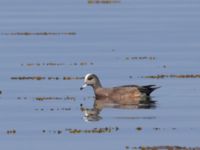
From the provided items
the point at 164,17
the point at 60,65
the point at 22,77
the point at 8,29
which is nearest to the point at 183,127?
the point at 22,77

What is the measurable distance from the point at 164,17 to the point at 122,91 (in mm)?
20140

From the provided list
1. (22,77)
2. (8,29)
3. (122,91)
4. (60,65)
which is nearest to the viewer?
(122,91)

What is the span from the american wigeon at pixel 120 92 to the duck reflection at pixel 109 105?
0.32 ft

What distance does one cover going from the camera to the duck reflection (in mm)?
24531

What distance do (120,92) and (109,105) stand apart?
2.27 ft

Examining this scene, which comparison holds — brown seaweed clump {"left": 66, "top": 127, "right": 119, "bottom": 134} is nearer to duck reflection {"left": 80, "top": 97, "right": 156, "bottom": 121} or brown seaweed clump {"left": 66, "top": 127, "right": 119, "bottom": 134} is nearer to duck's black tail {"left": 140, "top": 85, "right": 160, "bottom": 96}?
duck reflection {"left": 80, "top": 97, "right": 156, "bottom": 121}

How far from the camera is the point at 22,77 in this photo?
29734mm

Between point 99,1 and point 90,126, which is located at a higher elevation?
point 99,1

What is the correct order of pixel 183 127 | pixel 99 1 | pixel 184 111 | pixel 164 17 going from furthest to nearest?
pixel 99 1 → pixel 164 17 → pixel 184 111 → pixel 183 127

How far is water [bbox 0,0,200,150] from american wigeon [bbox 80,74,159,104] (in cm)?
32

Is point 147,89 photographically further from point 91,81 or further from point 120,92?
point 91,81

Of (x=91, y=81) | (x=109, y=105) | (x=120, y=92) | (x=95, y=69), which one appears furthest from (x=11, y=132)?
(x=95, y=69)

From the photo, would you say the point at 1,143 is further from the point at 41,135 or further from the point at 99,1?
the point at 99,1

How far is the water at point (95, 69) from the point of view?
21.8 meters
